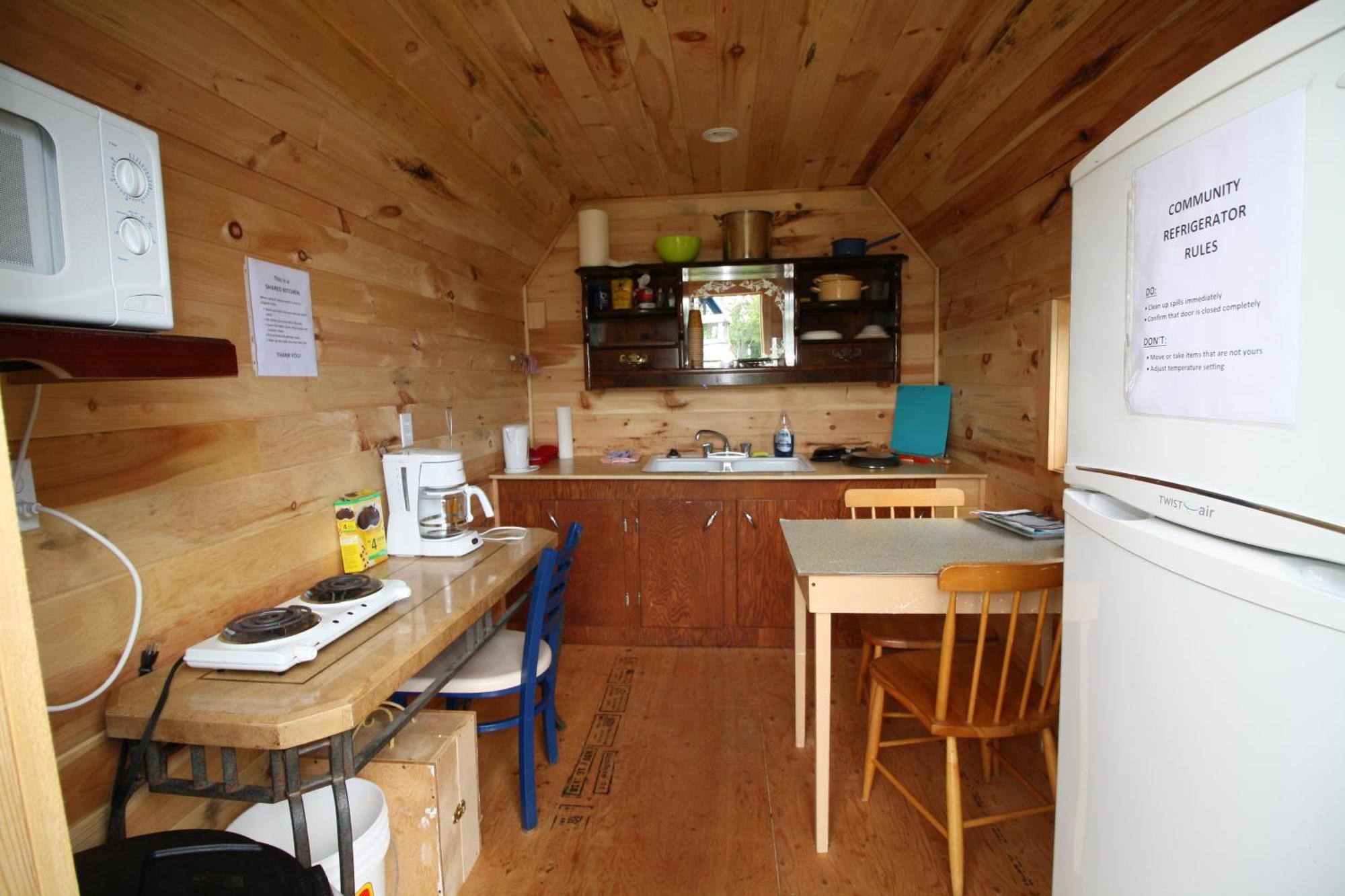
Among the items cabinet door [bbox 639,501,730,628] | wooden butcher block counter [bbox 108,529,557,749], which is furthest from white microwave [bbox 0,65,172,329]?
cabinet door [bbox 639,501,730,628]

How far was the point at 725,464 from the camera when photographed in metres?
3.47

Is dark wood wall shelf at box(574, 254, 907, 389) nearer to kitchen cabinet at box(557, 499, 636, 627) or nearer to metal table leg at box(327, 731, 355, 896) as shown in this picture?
kitchen cabinet at box(557, 499, 636, 627)

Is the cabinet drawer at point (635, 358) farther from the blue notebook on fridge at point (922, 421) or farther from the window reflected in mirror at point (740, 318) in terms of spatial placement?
the blue notebook on fridge at point (922, 421)

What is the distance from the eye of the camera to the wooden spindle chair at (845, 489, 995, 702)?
2166 mm

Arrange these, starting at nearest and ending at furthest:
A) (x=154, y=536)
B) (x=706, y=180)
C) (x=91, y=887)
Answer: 1. (x=91, y=887)
2. (x=154, y=536)
3. (x=706, y=180)

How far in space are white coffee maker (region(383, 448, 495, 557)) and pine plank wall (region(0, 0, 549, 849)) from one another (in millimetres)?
128

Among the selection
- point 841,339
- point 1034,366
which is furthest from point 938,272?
point 1034,366

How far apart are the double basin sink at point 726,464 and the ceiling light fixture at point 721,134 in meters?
1.61

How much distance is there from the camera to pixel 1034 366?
91.4 inches

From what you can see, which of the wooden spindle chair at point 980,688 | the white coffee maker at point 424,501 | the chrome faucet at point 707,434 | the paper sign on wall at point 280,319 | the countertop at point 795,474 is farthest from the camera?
the chrome faucet at point 707,434

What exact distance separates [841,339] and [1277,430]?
2789mm

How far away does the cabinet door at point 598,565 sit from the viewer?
10.1ft

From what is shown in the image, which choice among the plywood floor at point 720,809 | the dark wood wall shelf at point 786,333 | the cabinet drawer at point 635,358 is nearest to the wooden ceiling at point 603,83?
the dark wood wall shelf at point 786,333

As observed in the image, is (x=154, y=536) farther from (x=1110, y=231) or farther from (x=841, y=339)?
(x=841, y=339)
